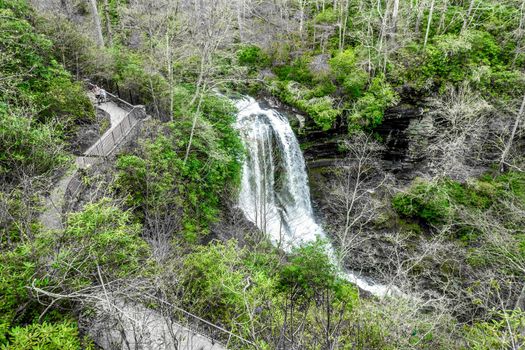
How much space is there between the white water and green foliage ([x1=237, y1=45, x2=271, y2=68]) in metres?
4.46

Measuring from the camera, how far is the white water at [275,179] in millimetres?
20734

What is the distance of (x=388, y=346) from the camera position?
28.9 feet

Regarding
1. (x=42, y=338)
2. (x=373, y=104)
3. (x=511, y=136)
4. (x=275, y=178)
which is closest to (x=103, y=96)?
(x=275, y=178)

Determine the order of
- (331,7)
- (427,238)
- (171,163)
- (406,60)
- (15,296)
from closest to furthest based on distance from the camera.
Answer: (15,296)
(171,163)
(427,238)
(406,60)
(331,7)

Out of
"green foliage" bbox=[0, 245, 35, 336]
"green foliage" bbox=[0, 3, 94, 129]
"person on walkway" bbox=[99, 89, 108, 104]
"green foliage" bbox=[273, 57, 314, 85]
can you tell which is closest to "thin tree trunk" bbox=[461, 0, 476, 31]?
"green foliage" bbox=[273, 57, 314, 85]

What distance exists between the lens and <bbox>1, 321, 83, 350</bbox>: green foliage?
545 centimetres

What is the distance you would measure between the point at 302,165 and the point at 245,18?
54.1 feet

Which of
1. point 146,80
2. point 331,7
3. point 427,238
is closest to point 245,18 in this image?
point 331,7

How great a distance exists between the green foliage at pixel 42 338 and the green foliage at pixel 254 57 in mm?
22657

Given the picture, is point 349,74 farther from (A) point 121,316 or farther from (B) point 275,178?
(A) point 121,316

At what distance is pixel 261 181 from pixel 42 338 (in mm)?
16078

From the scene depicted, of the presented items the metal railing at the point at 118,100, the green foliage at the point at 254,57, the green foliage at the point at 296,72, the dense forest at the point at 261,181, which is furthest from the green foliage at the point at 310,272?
the green foliage at the point at 254,57

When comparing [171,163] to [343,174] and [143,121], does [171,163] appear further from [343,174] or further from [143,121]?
[343,174]

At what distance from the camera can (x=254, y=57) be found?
25.5 meters
